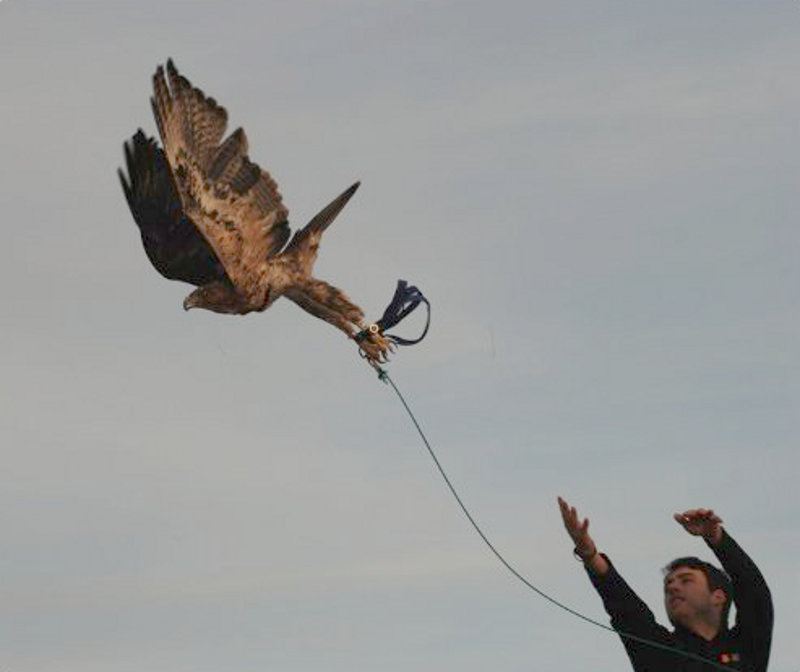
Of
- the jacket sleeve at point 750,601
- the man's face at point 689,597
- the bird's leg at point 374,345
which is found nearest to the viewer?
the jacket sleeve at point 750,601

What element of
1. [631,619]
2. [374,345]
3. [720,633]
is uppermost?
[374,345]

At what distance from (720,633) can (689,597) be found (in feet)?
0.84

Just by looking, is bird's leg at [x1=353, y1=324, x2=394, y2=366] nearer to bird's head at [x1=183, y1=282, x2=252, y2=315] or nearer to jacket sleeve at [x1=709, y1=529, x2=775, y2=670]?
bird's head at [x1=183, y1=282, x2=252, y2=315]

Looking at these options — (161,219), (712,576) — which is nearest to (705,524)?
(712,576)

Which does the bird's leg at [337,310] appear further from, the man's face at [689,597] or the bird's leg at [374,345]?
the man's face at [689,597]

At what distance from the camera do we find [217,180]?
13.5 metres

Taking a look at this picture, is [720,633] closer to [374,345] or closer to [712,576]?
[712,576]

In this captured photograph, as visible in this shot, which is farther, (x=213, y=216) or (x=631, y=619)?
(x=213, y=216)

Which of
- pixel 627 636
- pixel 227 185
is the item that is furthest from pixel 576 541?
pixel 227 185

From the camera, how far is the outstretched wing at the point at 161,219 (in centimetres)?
1340

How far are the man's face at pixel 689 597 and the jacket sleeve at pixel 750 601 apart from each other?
0.16 metres

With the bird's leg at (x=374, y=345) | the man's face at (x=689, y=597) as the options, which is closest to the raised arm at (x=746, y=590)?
the man's face at (x=689, y=597)

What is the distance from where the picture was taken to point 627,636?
7.66 m

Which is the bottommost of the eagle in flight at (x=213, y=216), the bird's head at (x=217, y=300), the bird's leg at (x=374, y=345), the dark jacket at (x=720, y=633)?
the dark jacket at (x=720, y=633)
